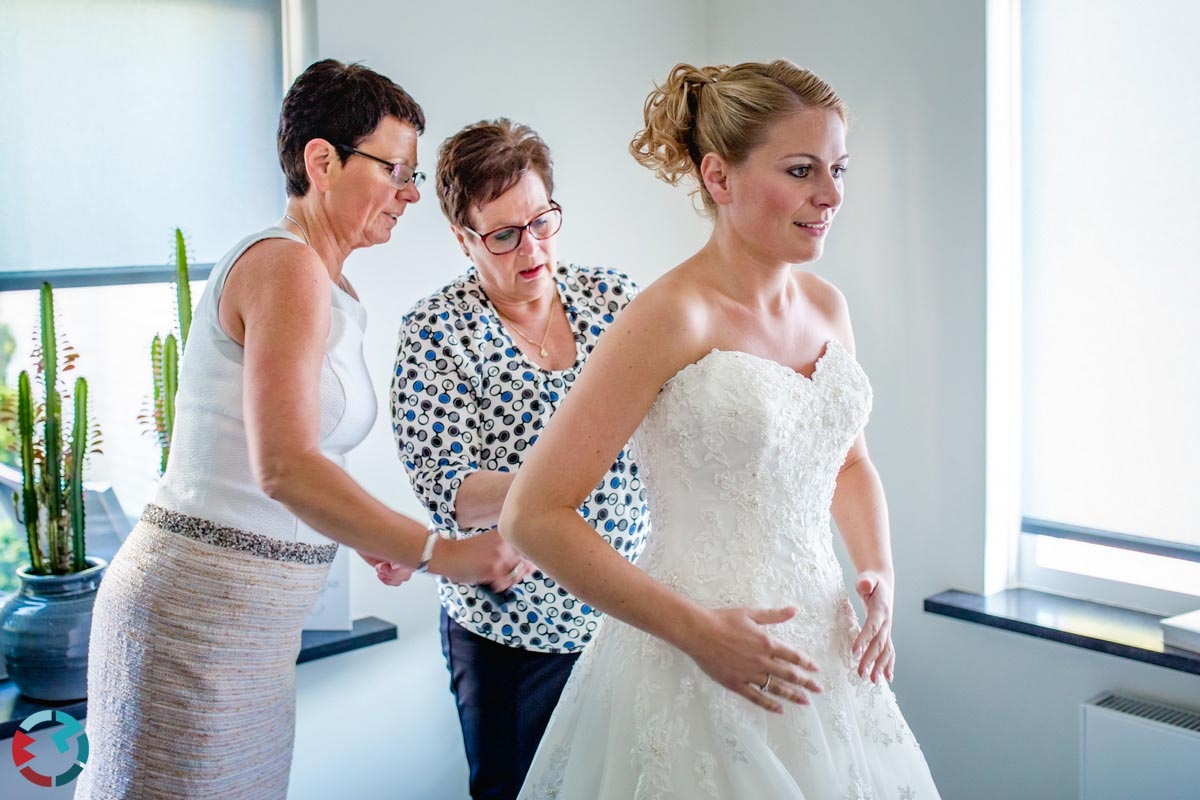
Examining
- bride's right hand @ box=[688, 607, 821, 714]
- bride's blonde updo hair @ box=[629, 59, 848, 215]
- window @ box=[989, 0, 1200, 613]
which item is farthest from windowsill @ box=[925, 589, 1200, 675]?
bride's blonde updo hair @ box=[629, 59, 848, 215]

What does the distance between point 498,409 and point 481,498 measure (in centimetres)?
17

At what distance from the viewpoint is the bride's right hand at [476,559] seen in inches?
58.1

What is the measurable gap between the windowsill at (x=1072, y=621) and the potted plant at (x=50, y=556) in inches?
75.0

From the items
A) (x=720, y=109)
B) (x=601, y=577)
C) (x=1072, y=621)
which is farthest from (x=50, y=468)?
(x=1072, y=621)

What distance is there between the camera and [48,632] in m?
2.07

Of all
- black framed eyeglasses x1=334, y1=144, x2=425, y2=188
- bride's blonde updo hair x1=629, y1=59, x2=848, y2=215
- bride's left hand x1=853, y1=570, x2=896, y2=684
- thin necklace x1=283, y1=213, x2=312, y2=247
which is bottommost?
bride's left hand x1=853, y1=570, x2=896, y2=684

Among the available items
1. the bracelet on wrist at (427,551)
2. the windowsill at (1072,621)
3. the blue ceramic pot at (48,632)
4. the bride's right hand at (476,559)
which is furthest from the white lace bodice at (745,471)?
the blue ceramic pot at (48,632)

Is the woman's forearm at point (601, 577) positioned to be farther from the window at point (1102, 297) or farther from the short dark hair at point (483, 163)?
the window at point (1102, 297)

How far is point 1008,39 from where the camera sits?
8.59 ft

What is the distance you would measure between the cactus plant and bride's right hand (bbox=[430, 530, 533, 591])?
101 centimetres

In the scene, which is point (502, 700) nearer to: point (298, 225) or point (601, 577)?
point (601, 577)

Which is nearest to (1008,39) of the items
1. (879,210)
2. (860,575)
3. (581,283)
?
(879,210)

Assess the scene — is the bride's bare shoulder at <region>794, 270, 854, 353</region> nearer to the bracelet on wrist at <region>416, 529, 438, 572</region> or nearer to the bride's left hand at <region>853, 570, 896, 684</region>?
the bride's left hand at <region>853, 570, 896, 684</region>

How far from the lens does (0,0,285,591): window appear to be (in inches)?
87.3
